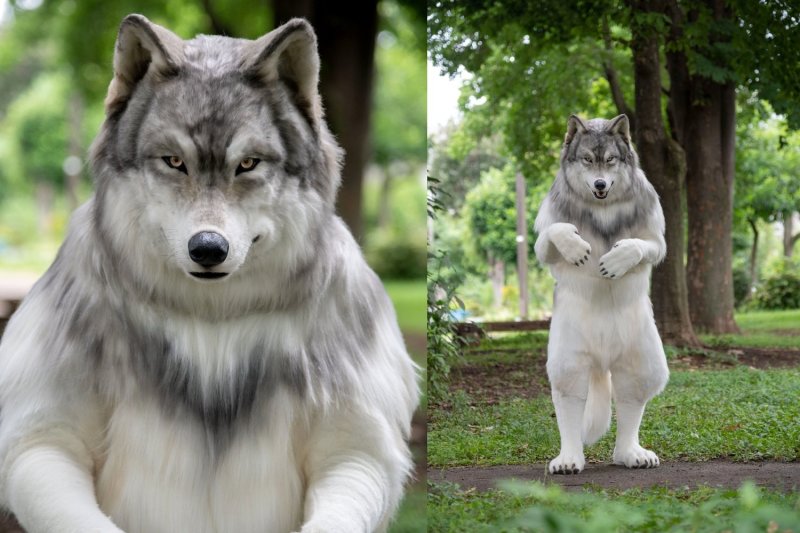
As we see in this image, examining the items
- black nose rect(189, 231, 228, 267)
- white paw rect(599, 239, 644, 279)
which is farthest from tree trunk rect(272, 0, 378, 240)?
black nose rect(189, 231, 228, 267)

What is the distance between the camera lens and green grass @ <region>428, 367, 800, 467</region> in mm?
3641

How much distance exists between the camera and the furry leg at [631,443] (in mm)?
3580

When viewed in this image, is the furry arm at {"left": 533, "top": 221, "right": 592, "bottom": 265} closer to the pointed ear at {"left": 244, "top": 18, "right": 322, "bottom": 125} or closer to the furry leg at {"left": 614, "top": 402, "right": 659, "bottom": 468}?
the furry leg at {"left": 614, "top": 402, "right": 659, "bottom": 468}

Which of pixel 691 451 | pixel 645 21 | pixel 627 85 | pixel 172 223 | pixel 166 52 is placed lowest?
pixel 691 451

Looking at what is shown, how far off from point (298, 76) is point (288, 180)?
0.27 m

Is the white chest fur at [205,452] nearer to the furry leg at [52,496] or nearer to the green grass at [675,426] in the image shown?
the furry leg at [52,496]

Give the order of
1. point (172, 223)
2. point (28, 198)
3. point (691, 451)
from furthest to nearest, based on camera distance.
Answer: point (28, 198) < point (691, 451) < point (172, 223)

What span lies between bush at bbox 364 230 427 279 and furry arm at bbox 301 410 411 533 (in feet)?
8.72

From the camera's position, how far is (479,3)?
146 inches

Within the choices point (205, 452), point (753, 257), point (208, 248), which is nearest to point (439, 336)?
Answer: point (753, 257)

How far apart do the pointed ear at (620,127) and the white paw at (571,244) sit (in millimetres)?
382

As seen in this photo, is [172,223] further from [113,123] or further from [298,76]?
[298,76]

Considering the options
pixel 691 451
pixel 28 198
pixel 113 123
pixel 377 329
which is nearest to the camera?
pixel 113 123

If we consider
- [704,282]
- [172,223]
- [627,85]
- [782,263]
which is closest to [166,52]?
[172,223]
